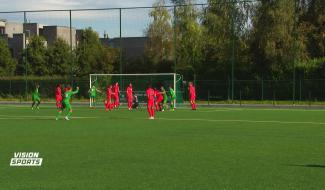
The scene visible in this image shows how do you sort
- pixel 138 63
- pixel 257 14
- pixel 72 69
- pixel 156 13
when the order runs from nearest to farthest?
pixel 257 14
pixel 72 69
pixel 138 63
pixel 156 13

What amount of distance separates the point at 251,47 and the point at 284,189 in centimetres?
4796

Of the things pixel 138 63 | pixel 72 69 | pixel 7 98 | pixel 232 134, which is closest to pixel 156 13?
pixel 138 63

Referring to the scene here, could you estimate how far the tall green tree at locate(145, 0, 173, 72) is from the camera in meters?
73.7

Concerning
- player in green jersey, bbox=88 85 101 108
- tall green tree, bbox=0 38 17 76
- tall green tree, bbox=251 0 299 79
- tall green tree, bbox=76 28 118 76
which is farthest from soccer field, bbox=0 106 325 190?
tall green tree, bbox=0 38 17 76

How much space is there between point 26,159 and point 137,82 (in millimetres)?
39687

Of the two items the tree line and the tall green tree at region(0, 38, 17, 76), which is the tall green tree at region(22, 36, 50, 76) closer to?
the tree line

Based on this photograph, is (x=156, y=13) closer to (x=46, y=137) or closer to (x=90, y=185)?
(x=46, y=137)

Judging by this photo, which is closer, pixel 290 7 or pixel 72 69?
pixel 290 7

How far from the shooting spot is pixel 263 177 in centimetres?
1068

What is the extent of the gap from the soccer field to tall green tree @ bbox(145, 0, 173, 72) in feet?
174

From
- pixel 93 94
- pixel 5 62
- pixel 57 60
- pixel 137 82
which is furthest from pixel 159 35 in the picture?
pixel 93 94

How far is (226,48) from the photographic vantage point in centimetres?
5716

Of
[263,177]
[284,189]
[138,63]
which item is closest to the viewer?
[284,189]

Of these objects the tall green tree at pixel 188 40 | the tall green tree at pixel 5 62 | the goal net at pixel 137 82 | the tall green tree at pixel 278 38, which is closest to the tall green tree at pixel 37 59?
the tall green tree at pixel 5 62
